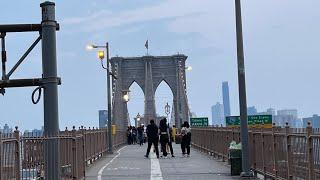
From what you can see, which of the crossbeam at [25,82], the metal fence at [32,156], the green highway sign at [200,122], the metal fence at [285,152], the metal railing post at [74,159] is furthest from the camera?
the green highway sign at [200,122]

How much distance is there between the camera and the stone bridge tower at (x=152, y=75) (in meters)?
117

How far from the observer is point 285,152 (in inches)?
540

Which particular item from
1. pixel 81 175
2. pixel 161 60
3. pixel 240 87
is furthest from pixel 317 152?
pixel 161 60

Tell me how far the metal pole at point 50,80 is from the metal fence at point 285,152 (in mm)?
4653

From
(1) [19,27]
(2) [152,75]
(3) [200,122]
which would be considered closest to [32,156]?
(1) [19,27]

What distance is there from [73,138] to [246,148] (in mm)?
4979

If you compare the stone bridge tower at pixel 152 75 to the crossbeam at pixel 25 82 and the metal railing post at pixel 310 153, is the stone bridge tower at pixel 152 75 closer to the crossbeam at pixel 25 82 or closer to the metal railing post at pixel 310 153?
the metal railing post at pixel 310 153

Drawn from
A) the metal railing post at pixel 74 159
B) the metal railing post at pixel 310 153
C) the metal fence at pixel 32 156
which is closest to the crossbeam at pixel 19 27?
the metal fence at pixel 32 156

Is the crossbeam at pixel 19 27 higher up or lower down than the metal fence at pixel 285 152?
higher up

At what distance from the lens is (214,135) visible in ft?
88.8

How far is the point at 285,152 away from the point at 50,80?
6.69m

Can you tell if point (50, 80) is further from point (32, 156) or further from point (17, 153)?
point (32, 156)

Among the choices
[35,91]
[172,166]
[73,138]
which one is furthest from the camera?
[172,166]

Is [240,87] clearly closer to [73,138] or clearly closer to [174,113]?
[73,138]
